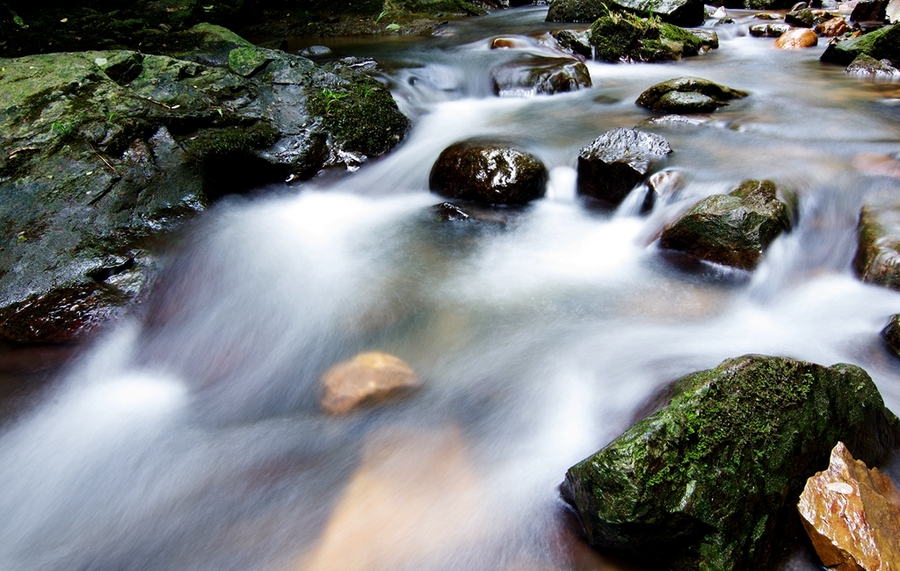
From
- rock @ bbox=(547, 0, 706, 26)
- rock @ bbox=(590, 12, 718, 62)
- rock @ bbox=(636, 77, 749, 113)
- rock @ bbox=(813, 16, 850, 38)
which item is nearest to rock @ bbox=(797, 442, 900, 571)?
rock @ bbox=(636, 77, 749, 113)

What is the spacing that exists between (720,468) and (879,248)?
2.93m

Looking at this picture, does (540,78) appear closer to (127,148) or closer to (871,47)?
(871,47)

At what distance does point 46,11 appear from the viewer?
9.04 m

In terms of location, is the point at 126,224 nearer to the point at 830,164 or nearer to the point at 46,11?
the point at 830,164

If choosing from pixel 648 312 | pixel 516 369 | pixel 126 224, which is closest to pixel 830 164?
pixel 648 312

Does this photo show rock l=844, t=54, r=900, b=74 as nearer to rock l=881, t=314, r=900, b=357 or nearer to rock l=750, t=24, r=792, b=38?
rock l=750, t=24, r=792, b=38

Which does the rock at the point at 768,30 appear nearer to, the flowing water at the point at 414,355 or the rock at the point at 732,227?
the flowing water at the point at 414,355

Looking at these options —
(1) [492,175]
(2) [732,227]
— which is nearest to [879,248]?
(2) [732,227]

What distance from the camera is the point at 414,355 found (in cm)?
390

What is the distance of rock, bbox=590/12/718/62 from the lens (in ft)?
31.9

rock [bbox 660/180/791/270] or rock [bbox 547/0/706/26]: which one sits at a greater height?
rock [bbox 547/0/706/26]

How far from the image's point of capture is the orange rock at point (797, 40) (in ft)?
33.1

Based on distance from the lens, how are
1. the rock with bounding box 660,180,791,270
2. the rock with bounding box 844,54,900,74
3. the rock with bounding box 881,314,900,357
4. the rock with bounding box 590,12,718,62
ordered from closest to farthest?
the rock with bounding box 881,314,900,357, the rock with bounding box 660,180,791,270, the rock with bounding box 844,54,900,74, the rock with bounding box 590,12,718,62

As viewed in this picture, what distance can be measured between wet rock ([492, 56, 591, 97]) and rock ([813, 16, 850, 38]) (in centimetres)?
599
